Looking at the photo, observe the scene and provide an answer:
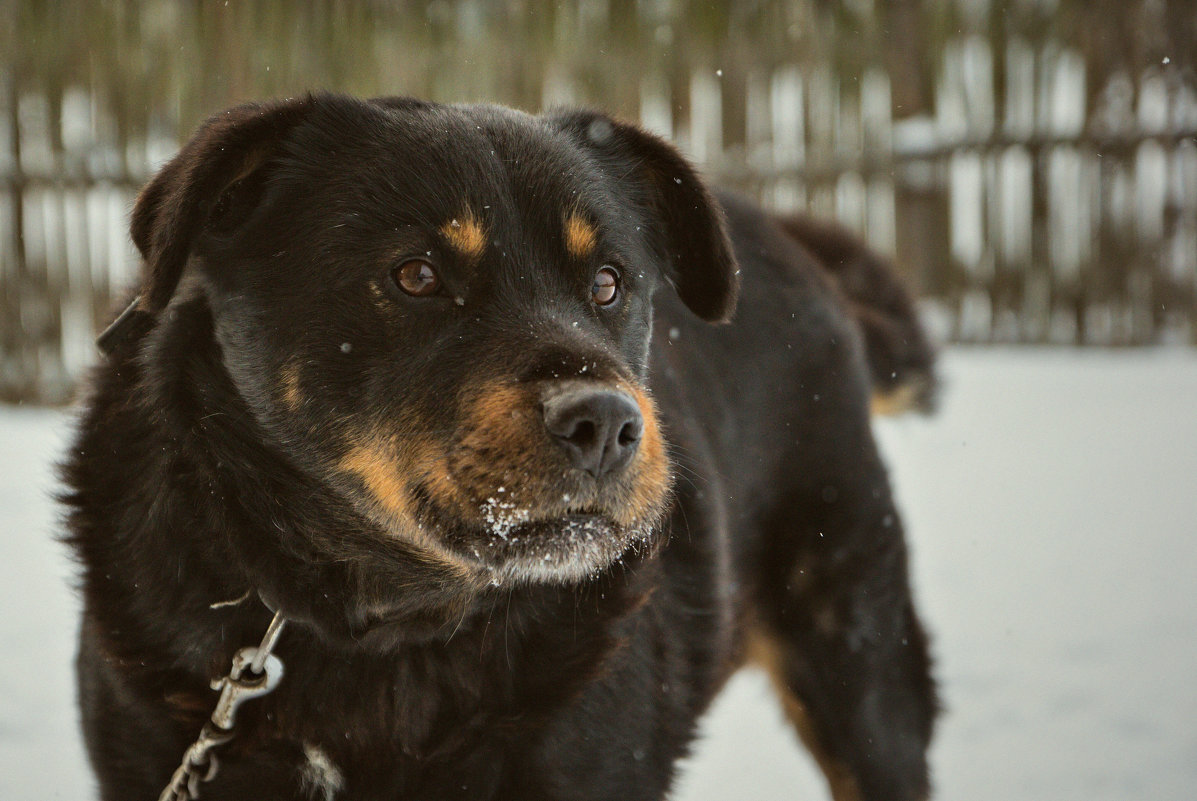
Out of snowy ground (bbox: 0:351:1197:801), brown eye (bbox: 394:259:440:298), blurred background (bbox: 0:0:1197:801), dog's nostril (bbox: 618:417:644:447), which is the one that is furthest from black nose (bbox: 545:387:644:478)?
blurred background (bbox: 0:0:1197:801)

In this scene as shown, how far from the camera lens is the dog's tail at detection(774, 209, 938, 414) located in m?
3.90

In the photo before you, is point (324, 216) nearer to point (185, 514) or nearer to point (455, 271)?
point (455, 271)

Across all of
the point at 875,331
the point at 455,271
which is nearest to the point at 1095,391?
the point at 875,331

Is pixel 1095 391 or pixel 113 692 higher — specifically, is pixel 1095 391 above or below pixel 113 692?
below

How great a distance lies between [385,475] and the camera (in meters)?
2.12

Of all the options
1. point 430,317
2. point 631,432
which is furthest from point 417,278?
point 631,432

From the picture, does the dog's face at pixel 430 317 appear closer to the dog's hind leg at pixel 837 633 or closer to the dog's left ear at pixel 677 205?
the dog's left ear at pixel 677 205

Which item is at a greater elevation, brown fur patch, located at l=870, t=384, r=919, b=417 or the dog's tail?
the dog's tail

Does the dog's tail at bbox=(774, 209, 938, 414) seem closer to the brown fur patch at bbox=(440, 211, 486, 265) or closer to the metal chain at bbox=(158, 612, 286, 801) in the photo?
the brown fur patch at bbox=(440, 211, 486, 265)

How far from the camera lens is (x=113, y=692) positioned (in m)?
2.19

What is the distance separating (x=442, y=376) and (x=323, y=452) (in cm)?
31

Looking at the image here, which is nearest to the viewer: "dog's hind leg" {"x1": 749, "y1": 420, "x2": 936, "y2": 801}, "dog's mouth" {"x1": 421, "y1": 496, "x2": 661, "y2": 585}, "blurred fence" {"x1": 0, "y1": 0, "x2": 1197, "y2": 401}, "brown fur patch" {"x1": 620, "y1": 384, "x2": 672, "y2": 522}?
"dog's mouth" {"x1": 421, "y1": 496, "x2": 661, "y2": 585}

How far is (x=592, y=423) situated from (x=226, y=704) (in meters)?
0.86

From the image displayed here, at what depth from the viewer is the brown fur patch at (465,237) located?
2193 mm
